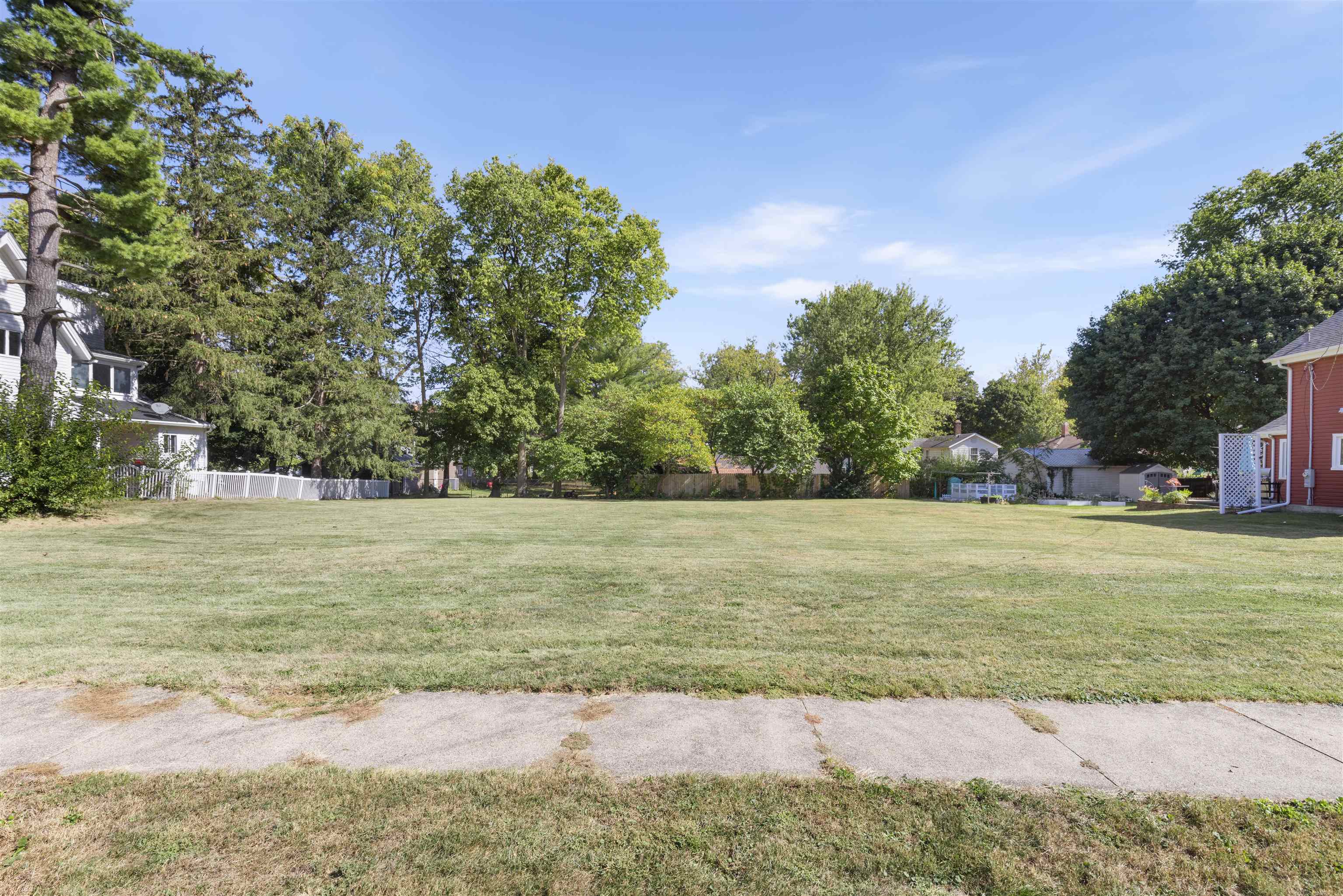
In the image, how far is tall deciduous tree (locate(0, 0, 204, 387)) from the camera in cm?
1375

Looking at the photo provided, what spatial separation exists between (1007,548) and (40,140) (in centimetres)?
2151

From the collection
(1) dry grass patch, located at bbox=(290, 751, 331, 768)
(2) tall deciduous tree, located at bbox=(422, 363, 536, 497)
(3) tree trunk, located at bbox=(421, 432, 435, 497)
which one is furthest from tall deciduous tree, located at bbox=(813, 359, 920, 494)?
(1) dry grass patch, located at bbox=(290, 751, 331, 768)

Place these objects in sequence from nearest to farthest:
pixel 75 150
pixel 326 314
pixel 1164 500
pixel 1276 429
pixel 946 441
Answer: pixel 75 150, pixel 1276 429, pixel 1164 500, pixel 326 314, pixel 946 441

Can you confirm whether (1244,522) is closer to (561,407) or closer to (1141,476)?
(1141,476)

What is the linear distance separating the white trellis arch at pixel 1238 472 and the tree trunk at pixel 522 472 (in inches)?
1102

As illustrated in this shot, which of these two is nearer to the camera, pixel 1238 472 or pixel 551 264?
pixel 1238 472

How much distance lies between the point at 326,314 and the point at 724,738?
30.2 m

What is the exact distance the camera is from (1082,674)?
13.7 feet

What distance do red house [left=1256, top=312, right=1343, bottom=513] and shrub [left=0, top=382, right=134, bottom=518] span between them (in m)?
30.5

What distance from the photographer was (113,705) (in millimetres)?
3699

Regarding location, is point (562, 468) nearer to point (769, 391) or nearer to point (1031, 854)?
point (769, 391)

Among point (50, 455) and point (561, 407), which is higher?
point (561, 407)

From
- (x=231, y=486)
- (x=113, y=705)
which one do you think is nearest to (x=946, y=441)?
(x=231, y=486)

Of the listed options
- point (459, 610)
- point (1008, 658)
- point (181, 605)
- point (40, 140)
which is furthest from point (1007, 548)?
point (40, 140)
